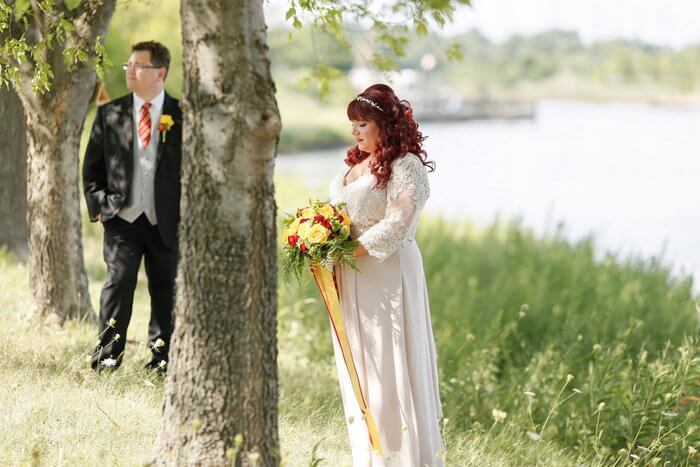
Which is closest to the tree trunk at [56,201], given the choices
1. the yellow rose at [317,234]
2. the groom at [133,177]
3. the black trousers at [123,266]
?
the groom at [133,177]

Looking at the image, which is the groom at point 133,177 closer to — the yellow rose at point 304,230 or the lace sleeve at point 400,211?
the yellow rose at point 304,230

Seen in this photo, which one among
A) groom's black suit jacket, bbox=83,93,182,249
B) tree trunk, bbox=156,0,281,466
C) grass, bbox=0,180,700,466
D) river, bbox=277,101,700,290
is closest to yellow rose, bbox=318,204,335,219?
tree trunk, bbox=156,0,281,466

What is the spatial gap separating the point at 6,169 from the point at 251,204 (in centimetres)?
595

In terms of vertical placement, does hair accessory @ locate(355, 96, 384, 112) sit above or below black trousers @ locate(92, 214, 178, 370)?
above

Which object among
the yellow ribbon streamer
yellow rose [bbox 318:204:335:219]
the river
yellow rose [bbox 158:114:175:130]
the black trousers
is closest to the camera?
yellow rose [bbox 318:204:335:219]

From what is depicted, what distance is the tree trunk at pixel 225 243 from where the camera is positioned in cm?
371

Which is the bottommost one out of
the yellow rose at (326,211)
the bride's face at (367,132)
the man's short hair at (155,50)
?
the yellow rose at (326,211)

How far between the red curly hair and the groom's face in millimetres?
1629

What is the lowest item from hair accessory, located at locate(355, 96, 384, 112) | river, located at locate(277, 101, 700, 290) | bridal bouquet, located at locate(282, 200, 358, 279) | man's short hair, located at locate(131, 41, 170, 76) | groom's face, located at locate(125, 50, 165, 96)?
river, located at locate(277, 101, 700, 290)

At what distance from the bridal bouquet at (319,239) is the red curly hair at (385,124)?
287 millimetres

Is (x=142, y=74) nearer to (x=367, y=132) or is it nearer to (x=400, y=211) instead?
(x=367, y=132)

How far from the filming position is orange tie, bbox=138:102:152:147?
5.74m

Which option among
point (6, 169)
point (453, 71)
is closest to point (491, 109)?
point (453, 71)

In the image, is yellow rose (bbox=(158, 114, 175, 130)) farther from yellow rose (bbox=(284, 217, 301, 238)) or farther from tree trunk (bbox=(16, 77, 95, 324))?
yellow rose (bbox=(284, 217, 301, 238))
